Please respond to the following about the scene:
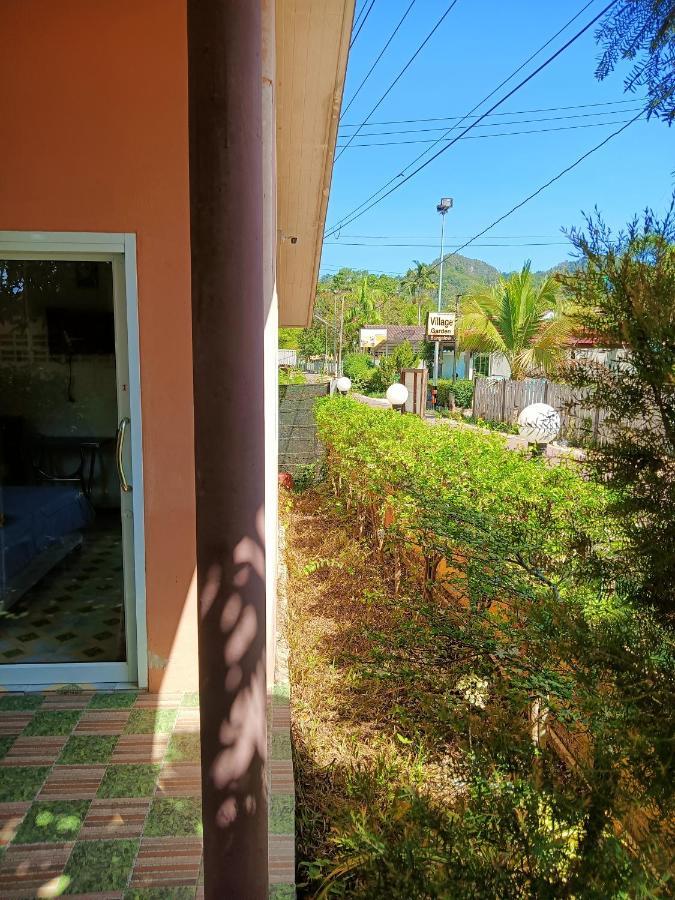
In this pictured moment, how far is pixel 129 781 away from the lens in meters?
2.63

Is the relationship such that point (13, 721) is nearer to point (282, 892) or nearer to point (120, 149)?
point (282, 892)

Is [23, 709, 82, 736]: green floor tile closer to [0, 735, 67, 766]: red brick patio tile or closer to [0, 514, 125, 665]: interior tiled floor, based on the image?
[0, 735, 67, 766]: red brick patio tile

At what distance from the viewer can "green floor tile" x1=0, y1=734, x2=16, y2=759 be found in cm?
278

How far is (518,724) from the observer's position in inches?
57.2

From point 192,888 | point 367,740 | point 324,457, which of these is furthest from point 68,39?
point 324,457

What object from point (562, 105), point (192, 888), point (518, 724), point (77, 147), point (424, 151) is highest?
point (424, 151)

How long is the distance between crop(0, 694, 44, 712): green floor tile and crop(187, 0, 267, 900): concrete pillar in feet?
7.60

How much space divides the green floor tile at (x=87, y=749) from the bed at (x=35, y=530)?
57.2 inches

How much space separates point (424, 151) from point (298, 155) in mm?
9437

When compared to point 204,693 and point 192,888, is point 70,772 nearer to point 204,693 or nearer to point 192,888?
point 192,888

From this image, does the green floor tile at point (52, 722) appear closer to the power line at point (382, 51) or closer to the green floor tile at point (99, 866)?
the green floor tile at point (99, 866)

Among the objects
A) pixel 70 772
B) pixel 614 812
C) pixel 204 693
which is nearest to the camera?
pixel 614 812

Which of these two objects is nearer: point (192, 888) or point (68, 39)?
point (192, 888)

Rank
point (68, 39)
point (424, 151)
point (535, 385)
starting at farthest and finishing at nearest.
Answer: point (535, 385), point (424, 151), point (68, 39)
